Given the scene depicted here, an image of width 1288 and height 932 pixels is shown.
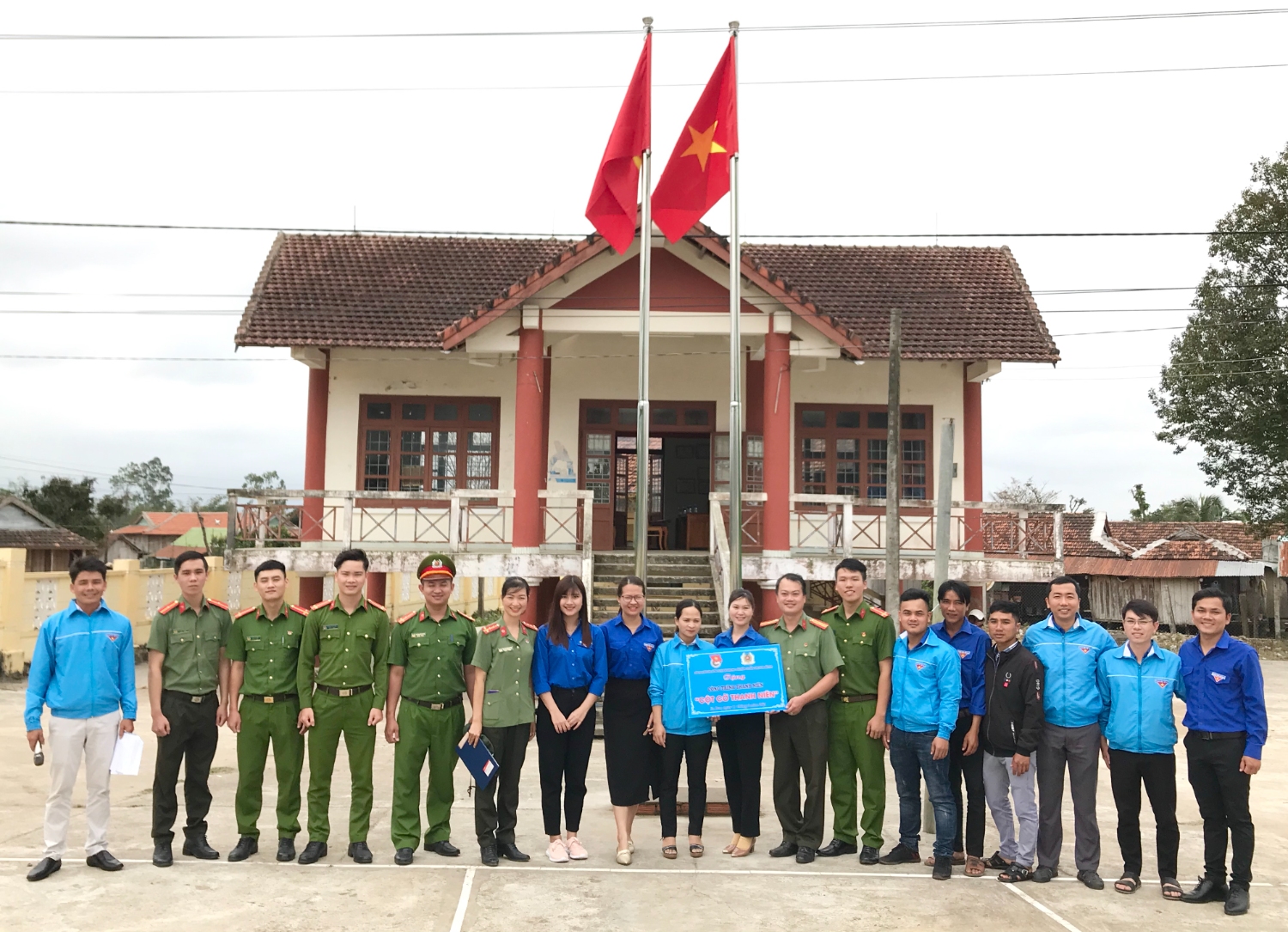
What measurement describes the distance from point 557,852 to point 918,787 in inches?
92.1

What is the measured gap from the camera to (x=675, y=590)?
15.0 meters

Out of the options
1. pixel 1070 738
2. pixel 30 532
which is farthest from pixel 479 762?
pixel 30 532

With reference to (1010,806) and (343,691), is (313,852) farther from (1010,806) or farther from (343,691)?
(1010,806)

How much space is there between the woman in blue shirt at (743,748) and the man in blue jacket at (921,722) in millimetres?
854

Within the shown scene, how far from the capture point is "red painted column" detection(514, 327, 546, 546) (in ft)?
49.3

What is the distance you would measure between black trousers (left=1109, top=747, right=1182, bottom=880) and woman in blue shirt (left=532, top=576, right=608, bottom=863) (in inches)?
127

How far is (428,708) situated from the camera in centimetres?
666

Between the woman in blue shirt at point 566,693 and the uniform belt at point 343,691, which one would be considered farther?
the woman in blue shirt at point 566,693

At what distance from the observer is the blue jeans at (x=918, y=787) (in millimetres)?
6551

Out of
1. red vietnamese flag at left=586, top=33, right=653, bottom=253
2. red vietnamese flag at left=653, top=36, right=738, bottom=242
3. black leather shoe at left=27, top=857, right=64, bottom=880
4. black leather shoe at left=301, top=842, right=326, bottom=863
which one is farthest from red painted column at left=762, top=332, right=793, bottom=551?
black leather shoe at left=27, top=857, right=64, bottom=880

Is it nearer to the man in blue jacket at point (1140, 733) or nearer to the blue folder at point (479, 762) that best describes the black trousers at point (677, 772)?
the blue folder at point (479, 762)

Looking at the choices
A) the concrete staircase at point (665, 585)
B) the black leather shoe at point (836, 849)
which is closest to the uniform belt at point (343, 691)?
the black leather shoe at point (836, 849)

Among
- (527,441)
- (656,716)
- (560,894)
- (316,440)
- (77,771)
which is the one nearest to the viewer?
(560,894)

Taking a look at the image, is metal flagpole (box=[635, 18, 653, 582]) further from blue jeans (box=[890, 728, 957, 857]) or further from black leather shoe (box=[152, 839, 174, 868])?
black leather shoe (box=[152, 839, 174, 868])
